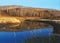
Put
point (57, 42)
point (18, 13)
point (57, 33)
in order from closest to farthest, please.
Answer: point (57, 42), point (57, 33), point (18, 13)

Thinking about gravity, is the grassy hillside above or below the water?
above

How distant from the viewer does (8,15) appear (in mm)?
3121

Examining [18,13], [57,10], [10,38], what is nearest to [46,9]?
[57,10]

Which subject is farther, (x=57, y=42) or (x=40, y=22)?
(x=40, y=22)

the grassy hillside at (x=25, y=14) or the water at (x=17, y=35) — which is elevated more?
the grassy hillside at (x=25, y=14)

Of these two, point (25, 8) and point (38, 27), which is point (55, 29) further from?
point (25, 8)

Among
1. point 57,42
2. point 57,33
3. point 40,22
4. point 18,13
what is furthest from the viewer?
point 18,13

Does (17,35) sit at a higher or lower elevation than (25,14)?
lower

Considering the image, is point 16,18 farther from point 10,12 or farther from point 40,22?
point 40,22

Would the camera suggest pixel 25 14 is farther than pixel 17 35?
No

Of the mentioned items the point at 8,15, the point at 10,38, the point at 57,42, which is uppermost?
the point at 8,15

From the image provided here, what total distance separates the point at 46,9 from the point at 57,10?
0.68 feet

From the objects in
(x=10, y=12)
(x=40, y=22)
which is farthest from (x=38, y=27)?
(x=10, y=12)

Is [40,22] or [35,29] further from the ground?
[40,22]
